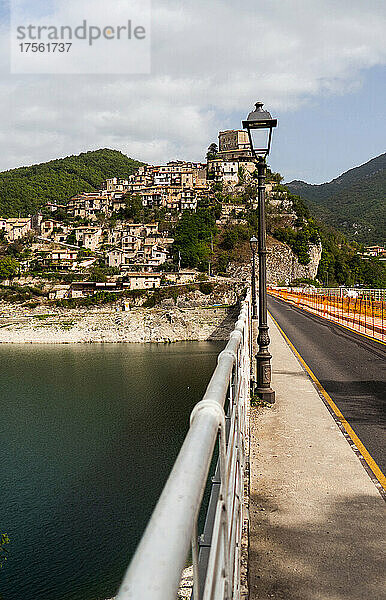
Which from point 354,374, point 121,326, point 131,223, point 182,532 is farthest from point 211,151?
point 182,532

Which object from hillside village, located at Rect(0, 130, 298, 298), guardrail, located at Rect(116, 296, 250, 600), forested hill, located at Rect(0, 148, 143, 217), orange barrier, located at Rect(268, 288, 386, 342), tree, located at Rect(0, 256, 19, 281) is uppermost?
forested hill, located at Rect(0, 148, 143, 217)

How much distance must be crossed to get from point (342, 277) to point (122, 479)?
357ft

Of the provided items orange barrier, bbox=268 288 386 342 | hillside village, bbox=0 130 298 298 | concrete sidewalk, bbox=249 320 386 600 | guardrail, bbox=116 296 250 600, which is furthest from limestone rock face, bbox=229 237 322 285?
guardrail, bbox=116 296 250 600

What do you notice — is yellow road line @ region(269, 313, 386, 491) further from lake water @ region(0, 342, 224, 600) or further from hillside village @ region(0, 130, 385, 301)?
hillside village @ region(0, 130, 385, 301)

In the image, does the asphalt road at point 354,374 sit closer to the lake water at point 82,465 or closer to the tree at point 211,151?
the lake water at point 82,465

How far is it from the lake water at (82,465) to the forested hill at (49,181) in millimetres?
110984

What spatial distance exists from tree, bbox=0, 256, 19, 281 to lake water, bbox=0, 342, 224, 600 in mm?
56589

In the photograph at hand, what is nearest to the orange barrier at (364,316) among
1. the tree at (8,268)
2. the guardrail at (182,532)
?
the guardrail at (182,532)

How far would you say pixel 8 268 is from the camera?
103250 mm

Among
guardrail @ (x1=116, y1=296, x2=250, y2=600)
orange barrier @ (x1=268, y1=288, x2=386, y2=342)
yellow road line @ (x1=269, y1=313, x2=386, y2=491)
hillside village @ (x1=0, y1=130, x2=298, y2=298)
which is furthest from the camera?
hillside village @ (x1=0, y1=130, x2=298, y2=298)

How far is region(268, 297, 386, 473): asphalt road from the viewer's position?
300 inches

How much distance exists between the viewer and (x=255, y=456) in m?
6.50

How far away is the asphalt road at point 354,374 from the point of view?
761cm

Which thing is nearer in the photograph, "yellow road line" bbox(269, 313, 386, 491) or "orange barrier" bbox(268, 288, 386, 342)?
"yellow road line" bbox(269, 313, 386, 491)
